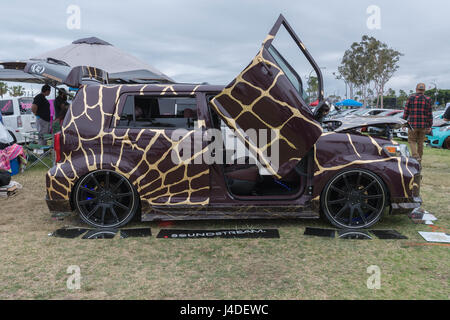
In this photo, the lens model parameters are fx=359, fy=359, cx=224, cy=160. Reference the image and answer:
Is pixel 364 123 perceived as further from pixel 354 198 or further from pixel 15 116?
pixel 15 116

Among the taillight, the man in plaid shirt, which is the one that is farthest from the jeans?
the man in plaid shirt

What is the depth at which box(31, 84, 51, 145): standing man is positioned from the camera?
8758 mm

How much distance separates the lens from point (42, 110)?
29.1ft

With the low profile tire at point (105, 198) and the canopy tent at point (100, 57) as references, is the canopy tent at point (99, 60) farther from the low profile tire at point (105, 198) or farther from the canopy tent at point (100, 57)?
the low profile tire at point (105, 198)

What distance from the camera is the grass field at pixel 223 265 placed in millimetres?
2672

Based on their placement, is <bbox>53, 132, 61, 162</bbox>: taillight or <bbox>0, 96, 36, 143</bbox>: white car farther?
<bbox>0, 96, 36, 143</bbox>: white car

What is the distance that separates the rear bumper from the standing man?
5443 mm

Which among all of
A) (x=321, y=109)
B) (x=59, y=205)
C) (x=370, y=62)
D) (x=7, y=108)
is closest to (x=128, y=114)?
(x=59, y=205)

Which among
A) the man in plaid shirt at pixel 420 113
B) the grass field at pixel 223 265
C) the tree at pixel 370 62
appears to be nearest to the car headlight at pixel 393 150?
the grass field at pixel 223 265

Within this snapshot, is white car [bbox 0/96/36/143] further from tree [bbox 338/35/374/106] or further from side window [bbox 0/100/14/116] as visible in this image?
tree [bbox 338/35/374/106]

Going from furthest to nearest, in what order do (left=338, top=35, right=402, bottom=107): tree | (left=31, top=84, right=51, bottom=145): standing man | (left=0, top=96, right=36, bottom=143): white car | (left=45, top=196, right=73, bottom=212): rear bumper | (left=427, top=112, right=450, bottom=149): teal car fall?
(left=338, top=35, right=402, bottom=107): tree → (left=427, top=112, right=450, bottom=149): teal car → (left=0, top=96, right=36, bottom=143): white car → (left=31, top=84, right=51, bottom=145): standing man → (left=45, top=196, right=73, bottom=212): rear bumper

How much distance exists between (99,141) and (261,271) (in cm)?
221

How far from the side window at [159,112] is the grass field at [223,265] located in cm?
120

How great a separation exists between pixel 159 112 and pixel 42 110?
6.22m
